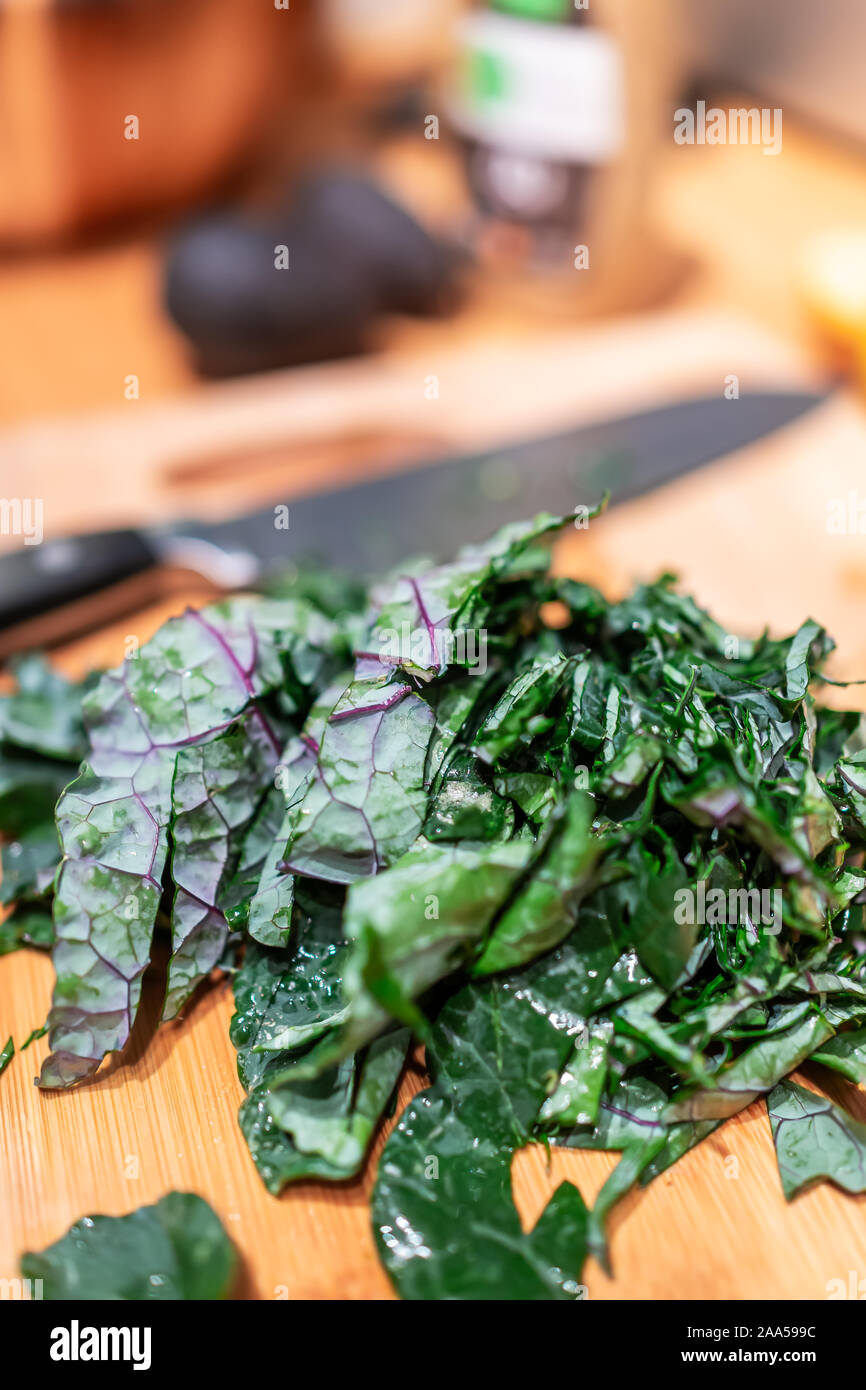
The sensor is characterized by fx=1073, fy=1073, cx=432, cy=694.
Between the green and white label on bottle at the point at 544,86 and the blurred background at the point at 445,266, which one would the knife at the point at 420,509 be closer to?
the blurred background at the point at 445,266

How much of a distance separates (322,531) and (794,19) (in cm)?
279

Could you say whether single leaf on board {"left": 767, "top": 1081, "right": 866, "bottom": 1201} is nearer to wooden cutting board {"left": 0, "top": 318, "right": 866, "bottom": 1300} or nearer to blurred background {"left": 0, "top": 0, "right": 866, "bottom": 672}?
wooden cutting board {"left": 0, "top": 318, "right": 866, "bottom": 1300}

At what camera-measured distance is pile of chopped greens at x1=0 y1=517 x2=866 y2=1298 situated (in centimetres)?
125

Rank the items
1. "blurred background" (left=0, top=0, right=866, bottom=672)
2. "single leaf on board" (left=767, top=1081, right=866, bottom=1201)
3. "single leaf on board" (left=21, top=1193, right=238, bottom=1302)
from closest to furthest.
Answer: "single leaf on board" (left=21, top=1193, right=238, bottom=1302)
"single leaf on board" (left=767, top=1081, right=866, bottom=1201)
"blurred background" (left=0, top=0, right=866, bottom=672)

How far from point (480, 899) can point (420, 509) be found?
52.3 inches

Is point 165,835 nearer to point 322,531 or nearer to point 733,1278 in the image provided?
point 733,1278

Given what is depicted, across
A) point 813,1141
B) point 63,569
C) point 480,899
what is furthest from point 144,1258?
point 63,569

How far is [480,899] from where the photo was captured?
48.8 inches

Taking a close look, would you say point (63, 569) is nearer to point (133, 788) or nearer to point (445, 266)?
point (133, 788)

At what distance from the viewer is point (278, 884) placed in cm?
140

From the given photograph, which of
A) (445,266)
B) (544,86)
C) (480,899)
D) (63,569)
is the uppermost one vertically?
(544,86)

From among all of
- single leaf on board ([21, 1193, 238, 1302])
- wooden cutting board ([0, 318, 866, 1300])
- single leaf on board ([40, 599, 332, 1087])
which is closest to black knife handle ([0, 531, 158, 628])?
single leaf on board ([40, 599, 332, 1087])

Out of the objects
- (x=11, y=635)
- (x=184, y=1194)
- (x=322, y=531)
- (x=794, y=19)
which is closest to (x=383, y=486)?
(x=322, y=531)

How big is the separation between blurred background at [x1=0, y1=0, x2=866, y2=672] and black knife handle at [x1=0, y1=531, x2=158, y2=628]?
0.39 metres
